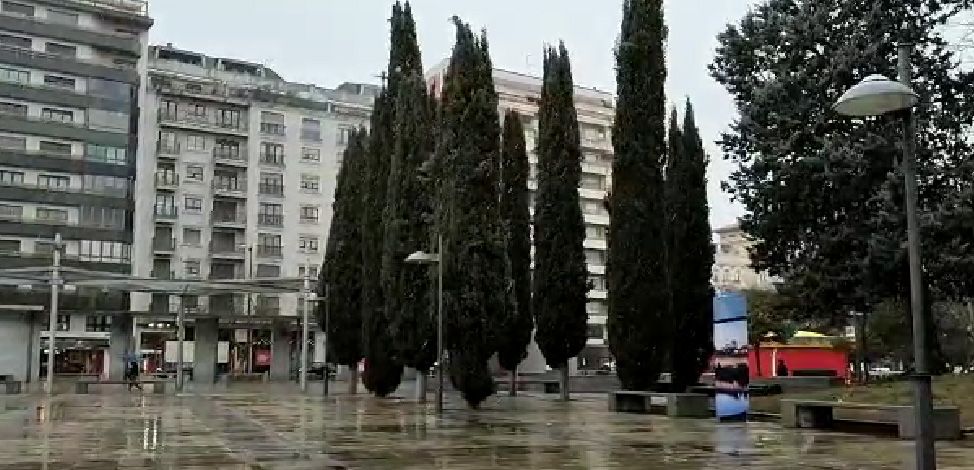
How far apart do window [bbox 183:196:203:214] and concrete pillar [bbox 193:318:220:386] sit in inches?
772

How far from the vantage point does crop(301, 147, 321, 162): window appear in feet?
258

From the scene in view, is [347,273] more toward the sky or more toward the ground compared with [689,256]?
more toward the sky

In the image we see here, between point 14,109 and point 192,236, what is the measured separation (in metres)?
15.8

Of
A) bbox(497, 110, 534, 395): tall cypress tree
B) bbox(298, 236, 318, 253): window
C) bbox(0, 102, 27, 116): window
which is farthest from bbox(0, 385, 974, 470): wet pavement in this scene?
bbox(298, 236, 318, 253): window

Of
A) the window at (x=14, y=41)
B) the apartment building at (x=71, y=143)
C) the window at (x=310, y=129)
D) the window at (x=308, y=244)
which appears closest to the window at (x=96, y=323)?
the apartment building at (x=71, y=143)

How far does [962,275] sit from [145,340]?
65.8m

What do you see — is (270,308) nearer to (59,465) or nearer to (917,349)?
(59,465)

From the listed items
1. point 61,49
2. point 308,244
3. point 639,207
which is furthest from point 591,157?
point 639,207

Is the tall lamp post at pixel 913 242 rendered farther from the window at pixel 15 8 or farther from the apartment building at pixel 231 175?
the window at pixel 15 8

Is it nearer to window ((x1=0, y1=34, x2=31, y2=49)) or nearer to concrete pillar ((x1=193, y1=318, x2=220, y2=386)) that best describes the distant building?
concrete pillar ((x1=193, y1=318, x2=220, y2=386))

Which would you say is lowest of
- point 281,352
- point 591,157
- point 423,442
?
point 423,442

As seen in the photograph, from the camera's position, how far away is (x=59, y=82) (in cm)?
6481

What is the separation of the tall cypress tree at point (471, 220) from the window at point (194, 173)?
51.7 meters

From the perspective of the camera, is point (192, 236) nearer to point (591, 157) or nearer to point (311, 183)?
point (311, 183)
